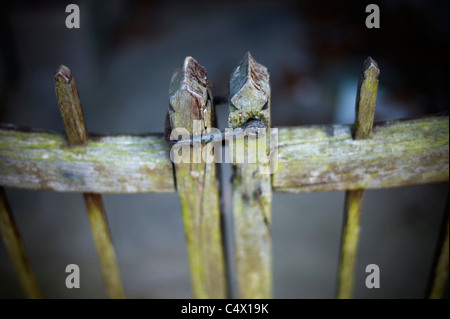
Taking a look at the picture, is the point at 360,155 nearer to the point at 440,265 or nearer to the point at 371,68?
the point at 371,68

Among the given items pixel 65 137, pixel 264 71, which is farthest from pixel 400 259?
pixel 65 137

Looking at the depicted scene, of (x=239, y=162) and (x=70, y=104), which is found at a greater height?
(x=70, y=104)

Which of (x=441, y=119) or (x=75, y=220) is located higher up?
(x=75, y=220)

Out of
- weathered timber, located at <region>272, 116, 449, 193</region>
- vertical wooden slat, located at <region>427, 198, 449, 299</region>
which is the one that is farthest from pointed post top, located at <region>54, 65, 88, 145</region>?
vertical wooden slat, located at <region>427, 198, 449, 299</region>

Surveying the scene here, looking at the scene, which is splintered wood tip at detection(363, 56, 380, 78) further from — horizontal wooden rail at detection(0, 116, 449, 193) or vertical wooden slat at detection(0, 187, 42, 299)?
vertical wooden slat at detection(0, 187, 42, 299)

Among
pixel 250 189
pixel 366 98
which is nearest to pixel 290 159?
pixel 250 189
